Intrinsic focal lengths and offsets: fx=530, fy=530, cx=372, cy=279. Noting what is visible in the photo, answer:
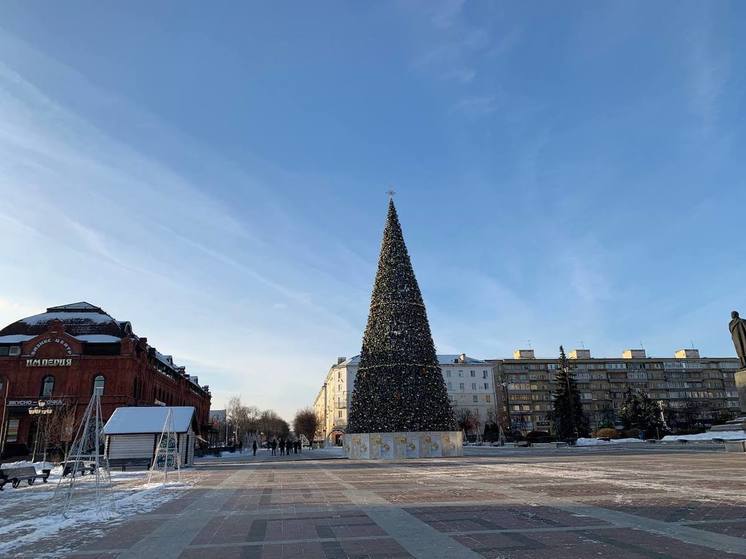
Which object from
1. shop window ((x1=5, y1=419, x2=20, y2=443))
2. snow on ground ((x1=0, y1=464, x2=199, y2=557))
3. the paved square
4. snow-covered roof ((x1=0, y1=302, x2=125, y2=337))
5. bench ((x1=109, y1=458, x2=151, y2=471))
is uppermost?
snow-covered roof ((x1=0, y1=302, x2=125, y2=337))

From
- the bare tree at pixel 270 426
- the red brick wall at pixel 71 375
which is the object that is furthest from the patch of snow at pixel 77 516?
the bare tree at pixel 270 426

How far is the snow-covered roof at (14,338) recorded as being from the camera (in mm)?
47344

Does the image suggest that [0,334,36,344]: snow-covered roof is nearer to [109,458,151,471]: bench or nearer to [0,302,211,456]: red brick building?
[0,302,211,456]: red brick building

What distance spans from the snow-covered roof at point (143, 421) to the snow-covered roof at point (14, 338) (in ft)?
84.6

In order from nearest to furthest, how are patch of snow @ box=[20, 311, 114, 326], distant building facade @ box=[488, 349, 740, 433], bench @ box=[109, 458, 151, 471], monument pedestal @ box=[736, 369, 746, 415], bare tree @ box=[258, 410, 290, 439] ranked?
monument pedestal @ box=[736, 369, 746, 415]
bench @ box=[109, 458, 151, 471]
patch of snow @ box=[20, 311, 114, 326]
distant building facade @ box=[488, 349, 740, 433]
bare tree @ box=[258, 410, 290, 439]

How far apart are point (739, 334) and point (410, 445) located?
1781cm

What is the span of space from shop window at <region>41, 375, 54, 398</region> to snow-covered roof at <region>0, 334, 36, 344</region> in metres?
4.06

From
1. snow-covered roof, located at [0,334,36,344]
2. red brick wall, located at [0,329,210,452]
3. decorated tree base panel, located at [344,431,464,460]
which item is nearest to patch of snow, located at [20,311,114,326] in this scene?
snow-covered roof, located at [0,334,36,344]

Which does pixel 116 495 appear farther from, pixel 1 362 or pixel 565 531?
pixel 1 362

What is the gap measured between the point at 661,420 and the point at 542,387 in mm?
42579

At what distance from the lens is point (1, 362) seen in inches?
1828

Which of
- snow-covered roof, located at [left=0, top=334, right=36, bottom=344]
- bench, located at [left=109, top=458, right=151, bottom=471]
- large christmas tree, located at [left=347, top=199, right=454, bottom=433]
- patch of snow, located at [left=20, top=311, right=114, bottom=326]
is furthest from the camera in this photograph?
patch of snow, located at [left=20, top=311, right=114, bottom=326]

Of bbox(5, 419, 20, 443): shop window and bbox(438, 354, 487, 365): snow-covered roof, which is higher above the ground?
bbox(438, 354, 487, 365): snow-covered roof

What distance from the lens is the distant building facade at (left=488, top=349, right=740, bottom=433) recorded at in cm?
10350
